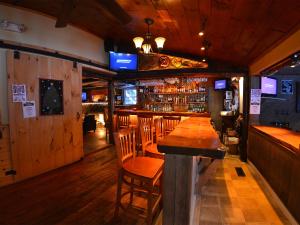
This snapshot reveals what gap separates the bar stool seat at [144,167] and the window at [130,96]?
5952 mm

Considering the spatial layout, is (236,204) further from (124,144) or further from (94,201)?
(94,201)

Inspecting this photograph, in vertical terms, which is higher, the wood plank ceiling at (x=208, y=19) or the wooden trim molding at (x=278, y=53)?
the wood plank ceiling at (x=208, y=19)

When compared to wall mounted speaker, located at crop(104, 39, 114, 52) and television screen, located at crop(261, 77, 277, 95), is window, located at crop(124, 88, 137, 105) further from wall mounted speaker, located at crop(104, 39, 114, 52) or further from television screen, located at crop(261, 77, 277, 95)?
television screen, located at crop(261, 77, 277, 95)

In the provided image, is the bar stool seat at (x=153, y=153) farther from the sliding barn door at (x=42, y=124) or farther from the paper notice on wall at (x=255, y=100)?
the paper notice on wall at (x=255, y=100)

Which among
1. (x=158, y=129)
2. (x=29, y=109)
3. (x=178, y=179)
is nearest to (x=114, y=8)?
(x=158, y=129)

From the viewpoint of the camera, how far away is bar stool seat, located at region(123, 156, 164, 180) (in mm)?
2091

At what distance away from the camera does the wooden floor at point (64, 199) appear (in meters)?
2.38

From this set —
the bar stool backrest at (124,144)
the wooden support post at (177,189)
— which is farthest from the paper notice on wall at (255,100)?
the wooden support post at (177,189)

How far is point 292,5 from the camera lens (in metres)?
1.85

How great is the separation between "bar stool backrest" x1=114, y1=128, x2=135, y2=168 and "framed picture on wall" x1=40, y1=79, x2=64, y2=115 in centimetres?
230

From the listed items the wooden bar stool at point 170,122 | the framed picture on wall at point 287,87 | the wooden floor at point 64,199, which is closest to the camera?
the wooden floor at point 64,199

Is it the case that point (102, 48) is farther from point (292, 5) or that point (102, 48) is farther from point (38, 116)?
point (292, 5)

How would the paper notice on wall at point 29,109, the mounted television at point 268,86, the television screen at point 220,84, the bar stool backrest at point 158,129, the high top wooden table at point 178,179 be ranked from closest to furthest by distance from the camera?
1. the high top wooden table at point 178,179
2. the bar stool backrest at point 158,129
3. the paper notice on wall at point 29,109
4. the mounted television at point 268,86
5. the television screen at point 220,84

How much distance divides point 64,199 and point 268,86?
496cm
